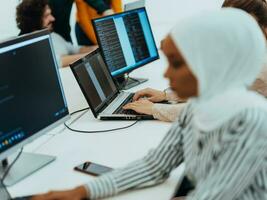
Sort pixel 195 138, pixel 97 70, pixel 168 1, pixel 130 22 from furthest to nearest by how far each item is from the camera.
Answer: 1. pixel 168 1
2. pixel 130 22
3. pixel 97 70
4. pixel 195 138

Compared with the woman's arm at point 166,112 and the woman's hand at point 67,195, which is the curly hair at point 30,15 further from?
the woman's hand at point 67,195

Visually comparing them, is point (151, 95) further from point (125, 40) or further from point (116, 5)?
point (116, 5)

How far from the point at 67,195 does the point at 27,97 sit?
0.39 m

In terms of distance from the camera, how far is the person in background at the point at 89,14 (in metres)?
3.08

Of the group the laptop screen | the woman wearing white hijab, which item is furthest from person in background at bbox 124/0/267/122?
the woman wearing white hijab

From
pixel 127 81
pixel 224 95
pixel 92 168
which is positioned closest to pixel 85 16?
pixel 127 81

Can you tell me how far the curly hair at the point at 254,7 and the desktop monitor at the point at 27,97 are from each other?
82 cm

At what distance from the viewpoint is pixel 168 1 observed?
4684mm

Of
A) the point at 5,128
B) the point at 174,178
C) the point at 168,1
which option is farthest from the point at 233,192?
the point at 168,1

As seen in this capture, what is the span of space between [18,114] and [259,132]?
75cm

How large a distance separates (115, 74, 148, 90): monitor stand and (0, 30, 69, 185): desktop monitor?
756 millimetres

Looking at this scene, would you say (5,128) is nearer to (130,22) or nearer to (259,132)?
(259,132)

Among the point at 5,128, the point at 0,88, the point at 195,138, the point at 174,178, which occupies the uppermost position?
the point at 0,88

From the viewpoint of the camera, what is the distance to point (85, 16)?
321cm
